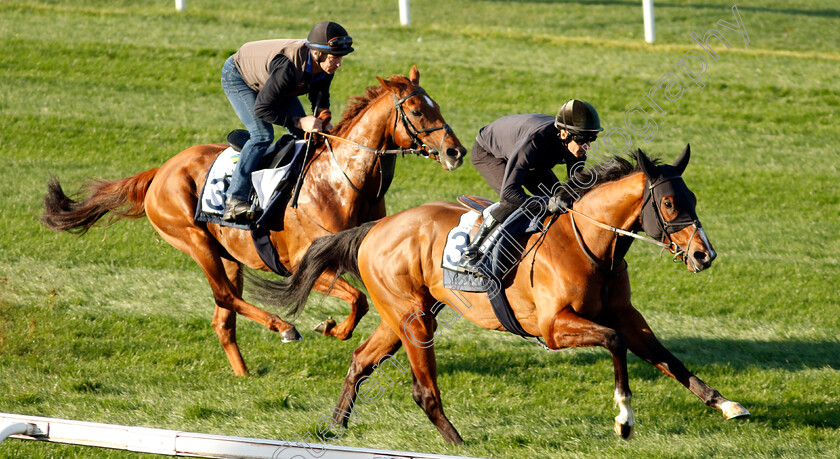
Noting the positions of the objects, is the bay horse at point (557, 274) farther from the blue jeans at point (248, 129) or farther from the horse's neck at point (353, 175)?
the blue jeans at point (248, 129)

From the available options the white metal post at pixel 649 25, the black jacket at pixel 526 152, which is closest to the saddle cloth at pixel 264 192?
the black jacket at pixel 526 152

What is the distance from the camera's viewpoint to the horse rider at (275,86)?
621 cm

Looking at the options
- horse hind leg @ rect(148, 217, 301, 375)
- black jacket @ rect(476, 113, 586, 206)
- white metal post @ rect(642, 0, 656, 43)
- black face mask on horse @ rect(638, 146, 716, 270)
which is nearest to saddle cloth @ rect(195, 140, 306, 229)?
horse hind leg @ rect(148, 217, 301, 375)

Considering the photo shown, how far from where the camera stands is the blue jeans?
252 inches

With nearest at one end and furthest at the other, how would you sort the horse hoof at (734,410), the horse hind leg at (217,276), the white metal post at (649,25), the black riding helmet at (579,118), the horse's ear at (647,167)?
the horse hoof at (734,410)
the horse's ear at (647,167)
the black riding helmet at (579,118)
the horse hind leg at (217,276)
the white metal post at (649,25)

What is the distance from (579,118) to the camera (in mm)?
4930

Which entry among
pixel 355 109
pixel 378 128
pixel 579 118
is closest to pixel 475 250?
pixel 579 118

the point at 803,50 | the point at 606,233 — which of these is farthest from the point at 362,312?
the point at 803,50

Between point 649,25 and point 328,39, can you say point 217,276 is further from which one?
point 649,25

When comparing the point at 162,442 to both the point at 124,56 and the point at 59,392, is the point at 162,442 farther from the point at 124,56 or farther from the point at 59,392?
the point at 124,56

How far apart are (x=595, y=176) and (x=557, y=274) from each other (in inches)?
24.2

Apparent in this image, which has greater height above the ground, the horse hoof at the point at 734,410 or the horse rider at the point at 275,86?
the horse rider at the point at 275,86

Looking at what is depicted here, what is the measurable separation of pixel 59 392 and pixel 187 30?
34.8 feet

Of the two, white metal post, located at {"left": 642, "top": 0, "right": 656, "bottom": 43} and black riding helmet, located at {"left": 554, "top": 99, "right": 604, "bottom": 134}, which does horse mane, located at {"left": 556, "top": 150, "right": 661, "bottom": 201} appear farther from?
white metal post, located at {"left": 642, "top": 0, "right": 656, "bottom": 43}
